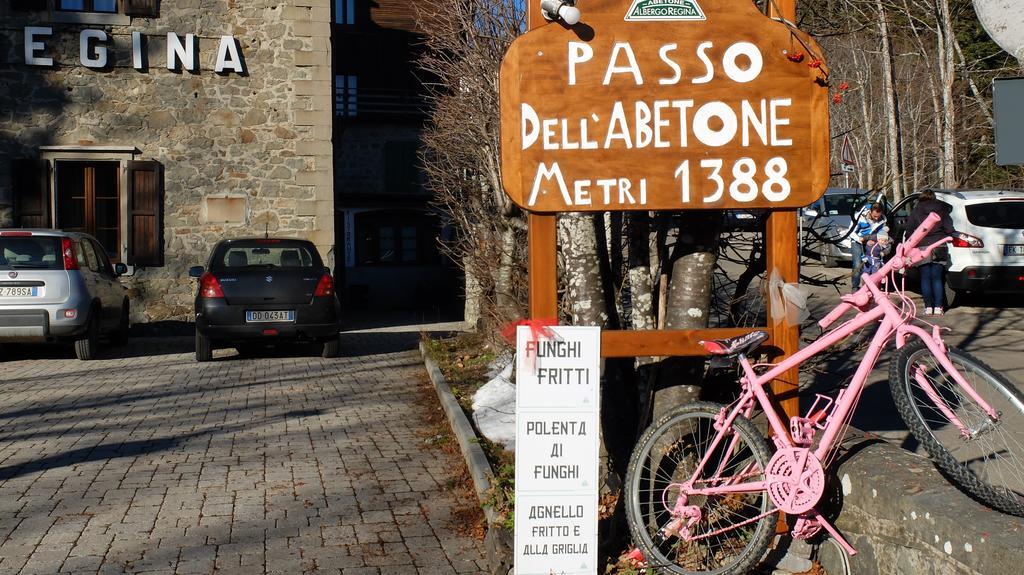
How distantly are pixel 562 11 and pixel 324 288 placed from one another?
8879 millimetres

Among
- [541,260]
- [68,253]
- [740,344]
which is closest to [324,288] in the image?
[68,253]

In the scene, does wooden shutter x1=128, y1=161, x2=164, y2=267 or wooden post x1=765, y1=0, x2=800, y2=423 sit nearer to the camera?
wooden post x1=765, y1=0, x2=800, y2=423

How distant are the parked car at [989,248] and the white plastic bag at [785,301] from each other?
36.3 feet

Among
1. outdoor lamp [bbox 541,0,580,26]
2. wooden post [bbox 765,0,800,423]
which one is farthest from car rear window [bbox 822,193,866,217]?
outdoor lamp [bbox 541,0,580,26]

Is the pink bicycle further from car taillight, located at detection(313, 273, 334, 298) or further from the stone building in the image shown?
the stone building

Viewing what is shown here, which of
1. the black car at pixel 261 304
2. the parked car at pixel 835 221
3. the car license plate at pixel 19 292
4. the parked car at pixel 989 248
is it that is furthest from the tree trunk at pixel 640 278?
the parked car at pixel 989 248

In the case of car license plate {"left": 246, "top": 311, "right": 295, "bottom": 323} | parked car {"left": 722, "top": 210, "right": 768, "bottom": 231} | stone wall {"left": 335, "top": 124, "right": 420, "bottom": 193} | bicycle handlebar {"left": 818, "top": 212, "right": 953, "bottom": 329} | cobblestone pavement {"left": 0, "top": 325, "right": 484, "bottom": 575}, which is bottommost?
cobblestone pavement {"left": 0, "top": 325, "right": 484, "bottom": 575}

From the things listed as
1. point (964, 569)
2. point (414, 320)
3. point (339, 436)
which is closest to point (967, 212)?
point (414, 320)

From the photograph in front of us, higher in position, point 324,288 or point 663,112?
point 663,112

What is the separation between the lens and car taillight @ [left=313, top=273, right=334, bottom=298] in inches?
523

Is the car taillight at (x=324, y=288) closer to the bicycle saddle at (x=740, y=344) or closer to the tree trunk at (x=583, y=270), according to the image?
the tree trunk at (x=583, y=270)

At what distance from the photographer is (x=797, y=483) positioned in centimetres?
463

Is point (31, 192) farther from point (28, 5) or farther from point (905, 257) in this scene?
point (905, 257)

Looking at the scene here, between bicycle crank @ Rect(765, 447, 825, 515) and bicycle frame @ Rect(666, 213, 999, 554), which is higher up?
bicycle frame @ Rect(666, 213, 999, 554)
